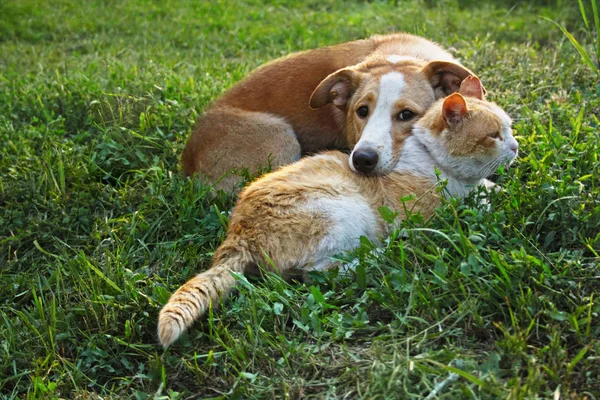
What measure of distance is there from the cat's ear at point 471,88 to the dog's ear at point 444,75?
0.89 feet

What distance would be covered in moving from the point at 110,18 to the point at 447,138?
6456mm

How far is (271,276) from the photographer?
11.5 feet

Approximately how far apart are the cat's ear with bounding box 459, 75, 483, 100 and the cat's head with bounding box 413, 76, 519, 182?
229mm

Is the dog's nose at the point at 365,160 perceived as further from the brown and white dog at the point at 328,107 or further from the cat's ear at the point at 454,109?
the cat's ear at the point at 454,109

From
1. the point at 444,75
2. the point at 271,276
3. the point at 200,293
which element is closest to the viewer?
the point at 200,293

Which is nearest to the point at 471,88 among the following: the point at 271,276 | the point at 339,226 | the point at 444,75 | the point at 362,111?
the point at 444,75

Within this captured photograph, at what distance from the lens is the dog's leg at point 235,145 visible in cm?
490

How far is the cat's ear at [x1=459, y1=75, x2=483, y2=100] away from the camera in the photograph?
4.18 metres

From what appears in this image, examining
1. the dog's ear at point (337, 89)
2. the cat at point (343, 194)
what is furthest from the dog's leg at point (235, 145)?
the cat at point (343, 194)

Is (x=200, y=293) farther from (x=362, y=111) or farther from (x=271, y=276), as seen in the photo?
(x=362, y=111)

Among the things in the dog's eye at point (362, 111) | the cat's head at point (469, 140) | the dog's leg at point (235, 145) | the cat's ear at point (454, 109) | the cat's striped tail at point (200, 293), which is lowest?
the dog's leg at point (235, 145)

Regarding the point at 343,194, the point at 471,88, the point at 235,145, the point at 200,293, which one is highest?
the point at 471,88

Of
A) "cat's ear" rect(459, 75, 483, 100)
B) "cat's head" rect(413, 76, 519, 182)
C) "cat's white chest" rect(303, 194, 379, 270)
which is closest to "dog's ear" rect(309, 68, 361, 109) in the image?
"cat's ear" rect(459, 75, 483, 100)

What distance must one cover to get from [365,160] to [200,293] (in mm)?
1282
